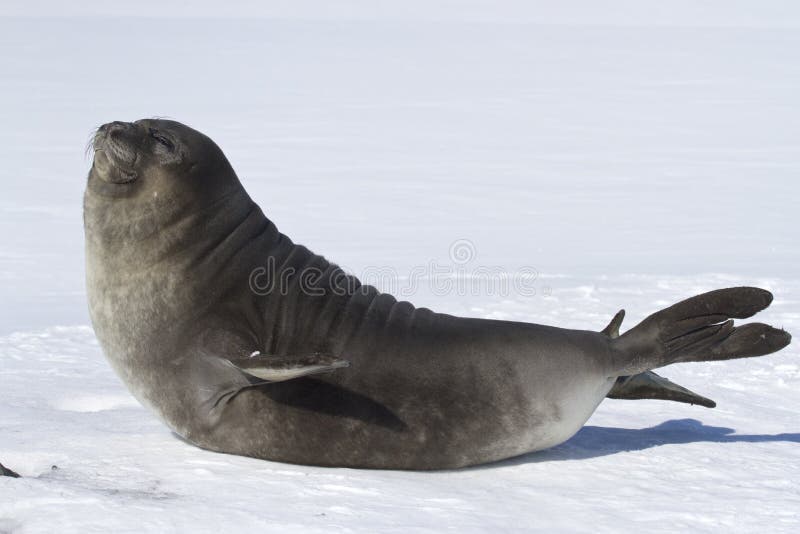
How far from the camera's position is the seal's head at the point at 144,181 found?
4422 millimetres

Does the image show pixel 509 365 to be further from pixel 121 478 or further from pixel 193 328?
pixel 121 478

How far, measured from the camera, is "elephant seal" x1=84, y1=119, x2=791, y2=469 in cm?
414

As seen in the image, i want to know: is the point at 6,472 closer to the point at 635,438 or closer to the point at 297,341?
the point at 297,341

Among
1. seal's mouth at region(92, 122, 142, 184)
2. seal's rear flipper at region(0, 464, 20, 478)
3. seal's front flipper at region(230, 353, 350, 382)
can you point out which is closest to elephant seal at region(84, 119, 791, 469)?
seal's mouth at region(92, 122, 142, 184)

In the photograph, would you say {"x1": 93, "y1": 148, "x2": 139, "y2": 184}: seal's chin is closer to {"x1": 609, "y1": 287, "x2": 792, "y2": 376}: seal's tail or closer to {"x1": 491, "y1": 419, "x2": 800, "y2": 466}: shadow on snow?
{"x1": 491, "y1": 419, "x2": 800, "y2": 466}: shadow on snow

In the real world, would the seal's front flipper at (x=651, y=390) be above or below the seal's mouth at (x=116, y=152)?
below

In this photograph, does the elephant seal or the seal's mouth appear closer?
the elephant seal

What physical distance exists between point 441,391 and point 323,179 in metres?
7.99

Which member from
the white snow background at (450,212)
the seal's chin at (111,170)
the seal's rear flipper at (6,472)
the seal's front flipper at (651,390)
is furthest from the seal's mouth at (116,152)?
the seal's front flipper at (651,390)

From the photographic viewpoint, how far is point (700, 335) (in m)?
4.51

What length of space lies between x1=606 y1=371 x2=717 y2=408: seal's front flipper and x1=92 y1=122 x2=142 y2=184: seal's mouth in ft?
7.05

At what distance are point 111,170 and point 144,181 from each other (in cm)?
13

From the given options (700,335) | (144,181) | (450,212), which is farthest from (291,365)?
(450,212)

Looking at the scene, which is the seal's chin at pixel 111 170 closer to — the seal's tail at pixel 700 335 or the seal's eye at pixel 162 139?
the seal's eye at pixel 162 139
